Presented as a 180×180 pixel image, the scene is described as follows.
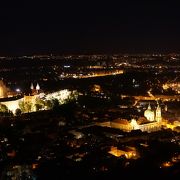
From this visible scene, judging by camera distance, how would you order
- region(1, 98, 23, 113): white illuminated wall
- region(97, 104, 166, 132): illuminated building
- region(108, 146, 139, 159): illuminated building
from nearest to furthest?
region(108, 146, 139, 159): illuminated building < region(97, 104, 166, 132): illuminated building < region(1, 98, 23, 113): white illuminated wall

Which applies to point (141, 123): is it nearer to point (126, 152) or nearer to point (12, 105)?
point (126, 152)

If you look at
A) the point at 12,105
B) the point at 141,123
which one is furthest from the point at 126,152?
the point at 12,105

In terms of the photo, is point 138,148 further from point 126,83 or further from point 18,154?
point 126,83

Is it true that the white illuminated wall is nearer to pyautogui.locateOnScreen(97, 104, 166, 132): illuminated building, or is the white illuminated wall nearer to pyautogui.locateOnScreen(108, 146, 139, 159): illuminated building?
pyautogui.locateOnScreen(97, 104, 166, 132): illuminated building

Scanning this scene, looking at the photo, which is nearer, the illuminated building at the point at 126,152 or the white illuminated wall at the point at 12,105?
the illuminated building at the point at 126,152

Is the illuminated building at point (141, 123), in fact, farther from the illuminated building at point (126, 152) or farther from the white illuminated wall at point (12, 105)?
the white illuminated wall at point (12, 105)

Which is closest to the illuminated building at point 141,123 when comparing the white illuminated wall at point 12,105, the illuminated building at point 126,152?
the illuminated building at point 126,152

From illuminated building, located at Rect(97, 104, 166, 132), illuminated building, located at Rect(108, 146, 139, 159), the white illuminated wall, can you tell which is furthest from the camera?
the white illuminated wall

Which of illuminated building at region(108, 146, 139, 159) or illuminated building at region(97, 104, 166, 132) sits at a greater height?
illuminated building at region(108, 146, 139, 159)

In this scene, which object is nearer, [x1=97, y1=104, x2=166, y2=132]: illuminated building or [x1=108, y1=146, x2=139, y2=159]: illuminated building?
[x1=108, y1=146, x2=139, y2=159]: illuminated building

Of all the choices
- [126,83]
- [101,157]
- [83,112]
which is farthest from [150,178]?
[126,83]

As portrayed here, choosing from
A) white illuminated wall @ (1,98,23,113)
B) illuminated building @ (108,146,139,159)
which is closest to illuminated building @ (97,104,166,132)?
illuminated building @ (108,146,139,159)
